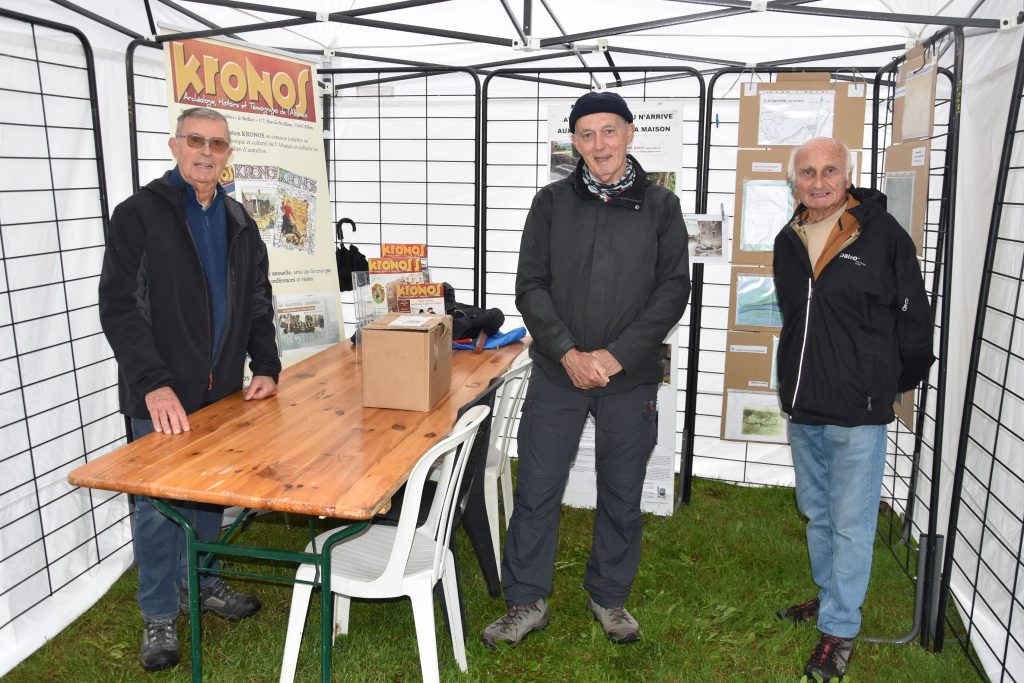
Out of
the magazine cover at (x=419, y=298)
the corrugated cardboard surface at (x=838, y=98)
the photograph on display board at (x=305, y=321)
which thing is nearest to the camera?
the magazine cover at (x=419, y=298)

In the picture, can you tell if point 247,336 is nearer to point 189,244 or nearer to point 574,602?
point 189,244

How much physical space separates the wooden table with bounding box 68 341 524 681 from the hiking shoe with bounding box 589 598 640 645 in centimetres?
97

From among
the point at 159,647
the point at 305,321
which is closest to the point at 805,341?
the point at 305,321

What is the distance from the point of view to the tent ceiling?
11.2ft

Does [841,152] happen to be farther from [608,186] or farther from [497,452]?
[497,452]

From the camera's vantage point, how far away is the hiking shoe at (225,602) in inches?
122

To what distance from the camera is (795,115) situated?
365 centimetres

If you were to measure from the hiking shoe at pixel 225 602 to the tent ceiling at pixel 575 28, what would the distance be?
92.2 inches

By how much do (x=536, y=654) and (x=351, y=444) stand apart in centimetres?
111

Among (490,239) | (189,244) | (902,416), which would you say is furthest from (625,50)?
(189,244)

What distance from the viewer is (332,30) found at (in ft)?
14.6

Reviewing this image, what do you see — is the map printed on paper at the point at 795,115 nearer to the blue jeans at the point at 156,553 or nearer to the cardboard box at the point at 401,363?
the cardboard box at the point at 401,363

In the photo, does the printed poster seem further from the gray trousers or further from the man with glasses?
the gray trousers

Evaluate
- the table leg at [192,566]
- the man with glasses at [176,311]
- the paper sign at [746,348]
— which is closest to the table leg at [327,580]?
the table leg at [192,566]
